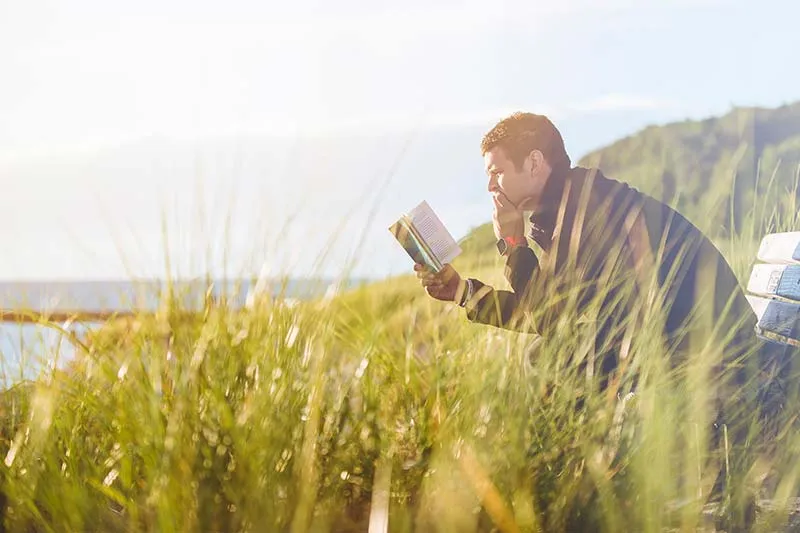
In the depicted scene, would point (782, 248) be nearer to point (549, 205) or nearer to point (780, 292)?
point (780, 292)

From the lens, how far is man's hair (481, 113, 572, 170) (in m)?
3.80

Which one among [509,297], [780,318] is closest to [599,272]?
[509,297]

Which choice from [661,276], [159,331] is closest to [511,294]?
[661,276]

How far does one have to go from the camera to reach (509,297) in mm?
3717

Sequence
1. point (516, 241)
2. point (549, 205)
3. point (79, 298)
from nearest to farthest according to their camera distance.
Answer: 1. point (79, 298)
2. point (549, 205)
3. point (516, 241)

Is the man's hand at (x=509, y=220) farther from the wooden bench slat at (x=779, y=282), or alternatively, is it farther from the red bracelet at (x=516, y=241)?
the wooden bench slat at (x=779, y=282)

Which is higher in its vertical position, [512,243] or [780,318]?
[512,243]

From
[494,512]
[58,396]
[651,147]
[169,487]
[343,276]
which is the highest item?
[651,147]

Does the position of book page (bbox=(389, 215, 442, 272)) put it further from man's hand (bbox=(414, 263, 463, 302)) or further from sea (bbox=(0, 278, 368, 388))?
sea (bbox=(0, 278, 368, 388))

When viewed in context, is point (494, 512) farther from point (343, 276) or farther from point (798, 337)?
point (798, 337)

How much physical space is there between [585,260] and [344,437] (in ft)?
3.78

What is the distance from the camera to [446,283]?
12.0ft

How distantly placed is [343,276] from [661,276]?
4.02 feet

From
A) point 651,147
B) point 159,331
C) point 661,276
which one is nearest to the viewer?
point 159,331
